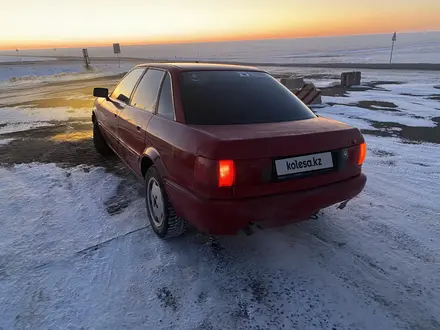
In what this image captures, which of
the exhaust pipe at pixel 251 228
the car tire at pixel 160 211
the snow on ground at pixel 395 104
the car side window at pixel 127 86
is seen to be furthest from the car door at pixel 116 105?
the snow on ground at pixel 395 104

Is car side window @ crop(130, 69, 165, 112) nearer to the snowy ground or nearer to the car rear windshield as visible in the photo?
the car rear windshield

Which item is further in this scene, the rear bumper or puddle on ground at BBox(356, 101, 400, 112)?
puddle on ground at BBox(356, 101, 400, 112)

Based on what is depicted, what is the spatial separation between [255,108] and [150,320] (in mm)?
2004

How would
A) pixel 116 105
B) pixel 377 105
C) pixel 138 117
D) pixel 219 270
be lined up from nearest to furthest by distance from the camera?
1. pixel 219 270
2. pixel 138 117
3. pixel 116 105
4. pixel 377 105

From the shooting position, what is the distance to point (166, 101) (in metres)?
3.16

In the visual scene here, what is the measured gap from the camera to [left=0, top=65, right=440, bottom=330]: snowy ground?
2.26 m

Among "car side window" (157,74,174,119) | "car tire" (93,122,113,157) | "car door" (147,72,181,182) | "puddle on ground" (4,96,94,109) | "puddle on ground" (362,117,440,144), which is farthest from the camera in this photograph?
"puddle on ground" (4,96,94,109)

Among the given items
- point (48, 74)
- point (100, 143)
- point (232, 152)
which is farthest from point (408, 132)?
point (48, 74)

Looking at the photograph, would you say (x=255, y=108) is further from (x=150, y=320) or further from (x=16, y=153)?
(x=16, y=153)

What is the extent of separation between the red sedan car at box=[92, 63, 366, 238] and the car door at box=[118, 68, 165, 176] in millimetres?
18

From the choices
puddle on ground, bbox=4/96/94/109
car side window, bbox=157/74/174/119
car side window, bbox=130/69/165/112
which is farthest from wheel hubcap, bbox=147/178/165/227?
puddle on ground, bbox=4/96/94/109

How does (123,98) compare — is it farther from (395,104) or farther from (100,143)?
(395,104)

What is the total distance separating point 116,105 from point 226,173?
279 cm

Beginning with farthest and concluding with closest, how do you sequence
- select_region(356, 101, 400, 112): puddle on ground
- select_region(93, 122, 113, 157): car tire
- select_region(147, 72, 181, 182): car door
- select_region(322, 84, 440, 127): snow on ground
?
1. select_region(356, 101, 400, 112): puddle on ground
2. select_region(322, 84, 440, 127): snow on ground
3. select_region(93, 122, 113, 157): car tire
4. select_region(147, 72, 181, 182): car door
